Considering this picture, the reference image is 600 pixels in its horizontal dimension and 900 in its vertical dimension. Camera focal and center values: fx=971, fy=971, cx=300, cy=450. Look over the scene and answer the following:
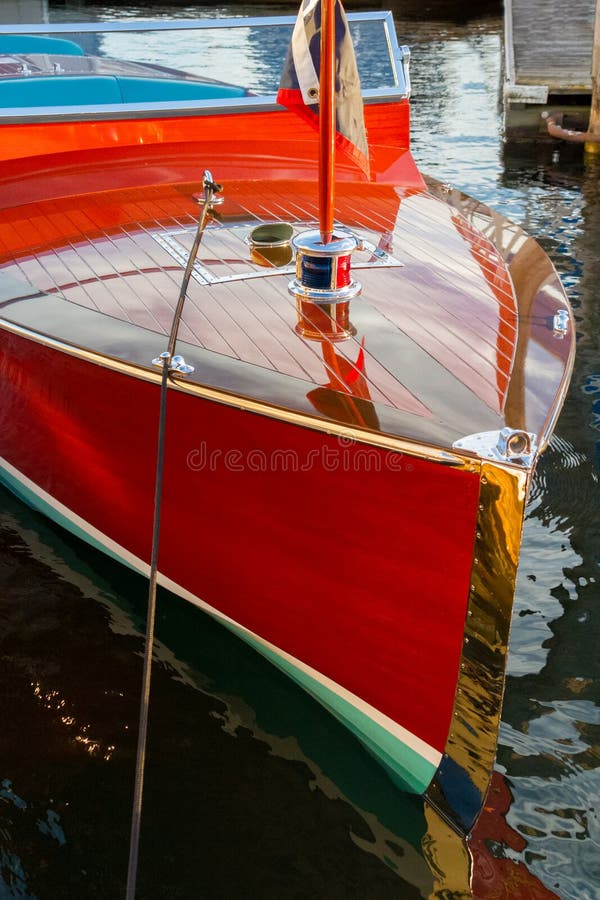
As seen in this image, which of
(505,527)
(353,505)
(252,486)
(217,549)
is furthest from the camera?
(217,549)

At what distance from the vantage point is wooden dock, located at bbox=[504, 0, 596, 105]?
9016mm

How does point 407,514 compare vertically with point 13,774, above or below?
above

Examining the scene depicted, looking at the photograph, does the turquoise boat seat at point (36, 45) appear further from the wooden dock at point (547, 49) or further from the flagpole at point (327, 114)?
the wooden dock at point (547, 49)

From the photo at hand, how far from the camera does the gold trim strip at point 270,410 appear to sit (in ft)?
6.67

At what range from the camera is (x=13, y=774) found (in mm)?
2572

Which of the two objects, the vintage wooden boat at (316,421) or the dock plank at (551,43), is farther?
the dock plank at (551,43)

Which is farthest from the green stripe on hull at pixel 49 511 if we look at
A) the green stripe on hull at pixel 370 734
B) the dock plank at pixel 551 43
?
the dock plank at pixel 551 43

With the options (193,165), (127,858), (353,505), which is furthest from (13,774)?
(193,165)

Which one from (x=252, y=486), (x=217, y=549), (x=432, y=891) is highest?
(x=252, y=486)

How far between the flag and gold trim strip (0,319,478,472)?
0.63 m

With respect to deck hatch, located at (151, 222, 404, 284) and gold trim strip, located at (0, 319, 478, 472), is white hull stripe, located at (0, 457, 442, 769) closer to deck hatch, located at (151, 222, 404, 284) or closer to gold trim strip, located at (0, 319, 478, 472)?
gold trim strip, located at (0, 319, 478, 472)

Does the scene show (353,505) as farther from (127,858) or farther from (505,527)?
(127,858)

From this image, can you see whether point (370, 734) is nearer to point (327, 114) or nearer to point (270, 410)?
point (270, 410)

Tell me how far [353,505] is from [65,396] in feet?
3.05
